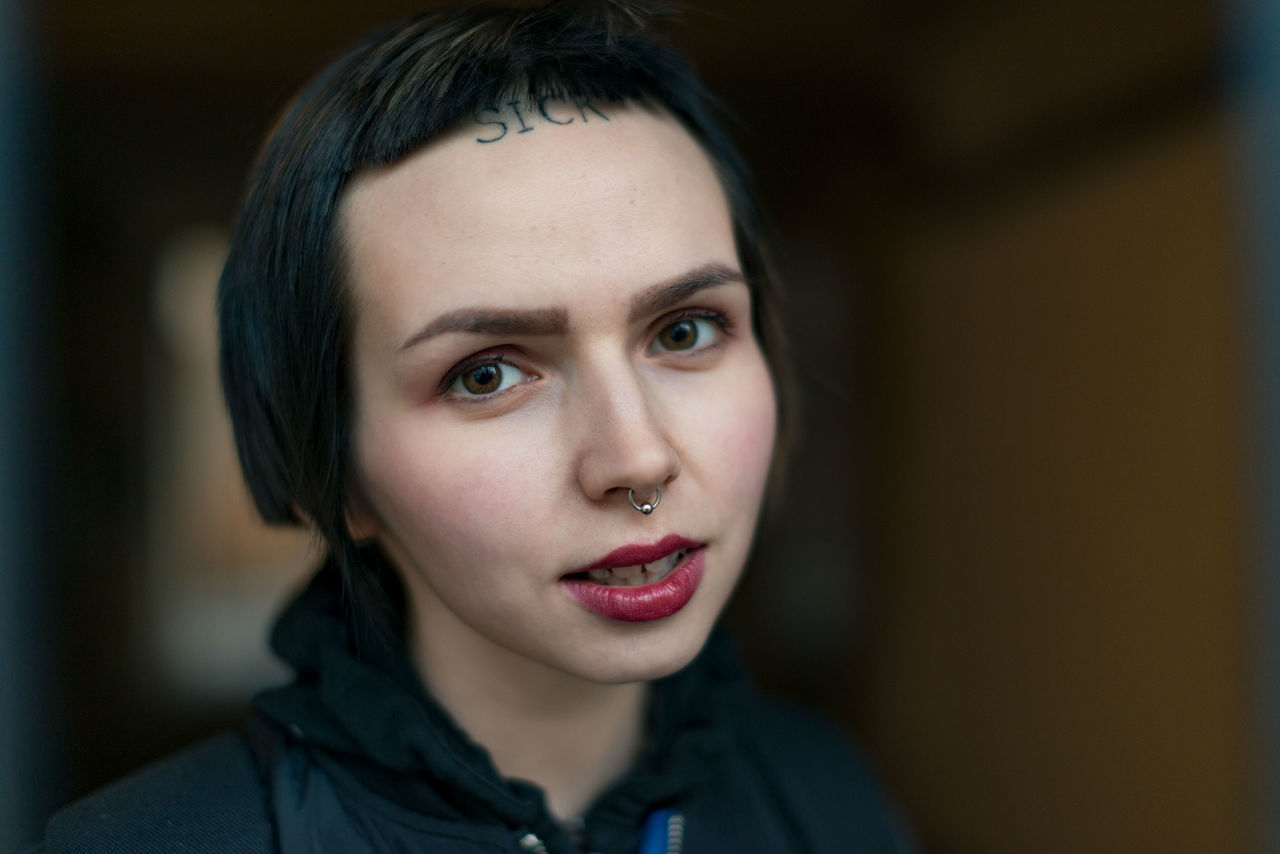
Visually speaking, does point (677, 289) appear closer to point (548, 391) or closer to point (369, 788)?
point (548, 391)

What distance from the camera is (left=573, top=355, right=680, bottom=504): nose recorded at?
831 mm

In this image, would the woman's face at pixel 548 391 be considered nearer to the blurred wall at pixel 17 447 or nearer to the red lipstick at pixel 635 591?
the red lipstick at pixel 635 591

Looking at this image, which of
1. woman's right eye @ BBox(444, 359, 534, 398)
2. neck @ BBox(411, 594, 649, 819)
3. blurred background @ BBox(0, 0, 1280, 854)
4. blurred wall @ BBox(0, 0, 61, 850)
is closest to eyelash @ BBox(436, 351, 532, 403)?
woman's right eye @ BBox(444, 359, 534, 398)

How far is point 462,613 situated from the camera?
92 cm

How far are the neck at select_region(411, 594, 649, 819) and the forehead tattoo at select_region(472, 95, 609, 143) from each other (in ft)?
1.62

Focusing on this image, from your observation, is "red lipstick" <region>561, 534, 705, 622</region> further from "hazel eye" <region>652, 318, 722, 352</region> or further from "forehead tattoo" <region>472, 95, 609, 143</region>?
"forehead tattoo" <region>472, 95, 609, 143</region>

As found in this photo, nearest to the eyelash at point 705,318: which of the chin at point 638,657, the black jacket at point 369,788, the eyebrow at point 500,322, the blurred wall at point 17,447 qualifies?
the eyebrow at point 500,322

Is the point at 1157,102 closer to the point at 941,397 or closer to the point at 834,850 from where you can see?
the point at 941,397

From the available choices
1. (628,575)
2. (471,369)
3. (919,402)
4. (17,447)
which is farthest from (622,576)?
(919,402)

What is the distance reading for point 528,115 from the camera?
915 mm

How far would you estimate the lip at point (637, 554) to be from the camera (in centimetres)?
87

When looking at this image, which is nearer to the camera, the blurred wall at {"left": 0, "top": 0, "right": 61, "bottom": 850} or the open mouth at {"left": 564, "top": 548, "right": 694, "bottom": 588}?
the open mouth at {"left": 564, "top": 548, "right": 694, "bottom": 588}

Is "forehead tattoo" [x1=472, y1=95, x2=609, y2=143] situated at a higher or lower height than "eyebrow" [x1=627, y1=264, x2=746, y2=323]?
higher

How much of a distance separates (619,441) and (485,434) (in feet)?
0.42
